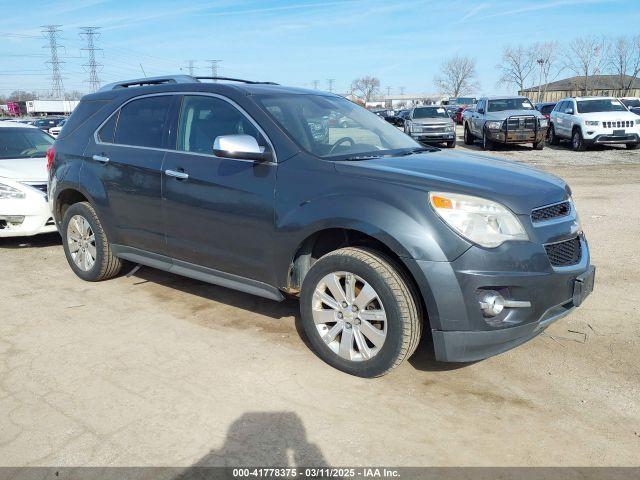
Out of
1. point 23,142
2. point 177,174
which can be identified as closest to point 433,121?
point 23,142

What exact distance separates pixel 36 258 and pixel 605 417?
20.2 ft

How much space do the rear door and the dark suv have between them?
14mm

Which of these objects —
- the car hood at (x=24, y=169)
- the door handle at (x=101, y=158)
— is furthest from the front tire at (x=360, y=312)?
the car hood at (x=24, y=169)

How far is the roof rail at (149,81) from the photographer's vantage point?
4.86m

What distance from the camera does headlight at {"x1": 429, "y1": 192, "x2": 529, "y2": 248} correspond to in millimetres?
3139

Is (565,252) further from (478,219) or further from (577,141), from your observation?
(577,141)

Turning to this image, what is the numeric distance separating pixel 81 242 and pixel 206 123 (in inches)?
79.9

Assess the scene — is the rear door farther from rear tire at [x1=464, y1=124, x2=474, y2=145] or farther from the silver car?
rear tire at [x1=464, y1=124, x2=474, y2=145]

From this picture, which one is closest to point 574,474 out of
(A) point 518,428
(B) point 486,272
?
(A) point 518,428

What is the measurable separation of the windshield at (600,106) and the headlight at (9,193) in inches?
703

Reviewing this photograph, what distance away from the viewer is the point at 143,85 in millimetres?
5164

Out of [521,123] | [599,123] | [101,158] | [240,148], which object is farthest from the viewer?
[521,123]

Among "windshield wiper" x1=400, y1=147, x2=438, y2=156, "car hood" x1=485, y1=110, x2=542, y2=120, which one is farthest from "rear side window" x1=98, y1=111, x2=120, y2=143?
"car hood" x1=485, y1=110, x2=542, y2=120

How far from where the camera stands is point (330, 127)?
431 centimetres
